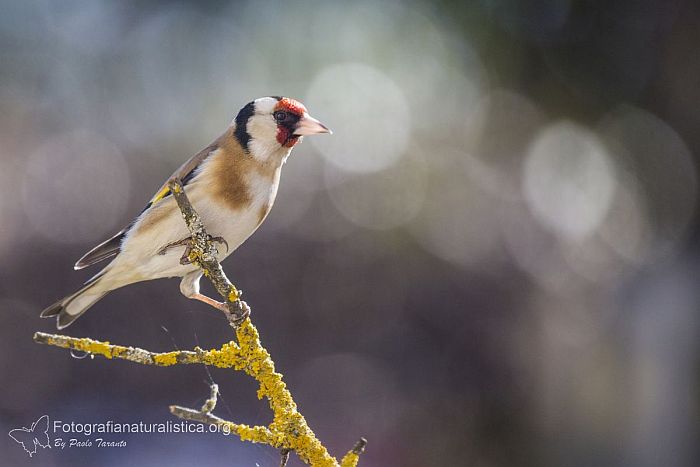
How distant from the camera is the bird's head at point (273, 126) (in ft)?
2.78

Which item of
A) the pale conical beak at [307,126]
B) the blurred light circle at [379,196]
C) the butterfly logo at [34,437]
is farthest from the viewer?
the blurred light circle at [379,196]

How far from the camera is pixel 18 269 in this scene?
181cm

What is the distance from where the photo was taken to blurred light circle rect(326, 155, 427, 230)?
2377 millimetres

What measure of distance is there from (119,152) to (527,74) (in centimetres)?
155

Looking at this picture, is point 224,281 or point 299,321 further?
point 299,321

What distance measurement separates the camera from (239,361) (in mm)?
664

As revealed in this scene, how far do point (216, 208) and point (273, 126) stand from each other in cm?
12

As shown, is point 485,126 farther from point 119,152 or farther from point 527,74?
point 119,152

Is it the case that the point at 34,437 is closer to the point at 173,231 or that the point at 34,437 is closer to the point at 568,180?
the point at 173,231

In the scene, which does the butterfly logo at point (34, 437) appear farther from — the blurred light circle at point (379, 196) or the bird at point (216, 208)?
the blurred light circle at point (379, 196)

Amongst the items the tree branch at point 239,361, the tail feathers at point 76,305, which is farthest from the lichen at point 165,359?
the tail feathers at point 76,305

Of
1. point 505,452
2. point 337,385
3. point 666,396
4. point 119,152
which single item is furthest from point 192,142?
point 666,396

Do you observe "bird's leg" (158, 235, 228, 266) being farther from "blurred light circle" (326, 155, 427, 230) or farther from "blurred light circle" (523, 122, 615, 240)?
"blurred light circle" (523, 122, 615, 240)

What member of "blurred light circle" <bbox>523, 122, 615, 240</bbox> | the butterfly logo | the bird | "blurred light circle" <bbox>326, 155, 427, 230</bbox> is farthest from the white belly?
"blurred light circle" <bbox>523, 122, 615, 240</bbox>
